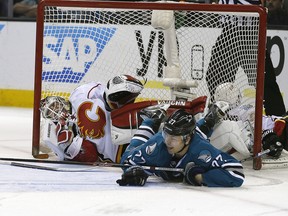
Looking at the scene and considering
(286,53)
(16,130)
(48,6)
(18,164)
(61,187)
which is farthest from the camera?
(286,53)

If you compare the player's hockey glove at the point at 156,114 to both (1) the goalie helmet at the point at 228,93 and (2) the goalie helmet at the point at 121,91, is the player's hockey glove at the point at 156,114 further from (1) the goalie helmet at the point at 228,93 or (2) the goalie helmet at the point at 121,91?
(1) the goalie helmet at the point at 228,93

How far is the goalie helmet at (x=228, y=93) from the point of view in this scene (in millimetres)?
5723

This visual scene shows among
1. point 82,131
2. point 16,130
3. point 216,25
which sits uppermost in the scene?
point 216,25

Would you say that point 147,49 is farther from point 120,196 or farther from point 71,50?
point 120,196

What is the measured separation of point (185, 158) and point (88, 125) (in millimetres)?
908

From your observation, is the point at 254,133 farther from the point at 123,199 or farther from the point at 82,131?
the point at 123,199

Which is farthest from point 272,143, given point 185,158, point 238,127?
point 185,158

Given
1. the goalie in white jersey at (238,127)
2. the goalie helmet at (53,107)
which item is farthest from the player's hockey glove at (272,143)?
the goalie helmet at (53,107)

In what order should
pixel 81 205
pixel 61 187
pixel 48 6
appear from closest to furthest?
1. pixel 81 205
2. pixel 61 187
3. pixel 48 6

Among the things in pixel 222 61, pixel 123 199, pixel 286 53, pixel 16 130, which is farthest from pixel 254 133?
pixel 286 53

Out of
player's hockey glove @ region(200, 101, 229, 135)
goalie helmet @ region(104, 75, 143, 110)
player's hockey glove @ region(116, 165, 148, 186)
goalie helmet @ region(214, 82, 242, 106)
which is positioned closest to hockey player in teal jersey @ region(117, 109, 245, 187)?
player's hockey glove @ region(116, 165, 148, 186)

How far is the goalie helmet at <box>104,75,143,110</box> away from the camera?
209 inches

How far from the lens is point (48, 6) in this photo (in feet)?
19.0

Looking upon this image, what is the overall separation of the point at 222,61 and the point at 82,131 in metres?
1.10
